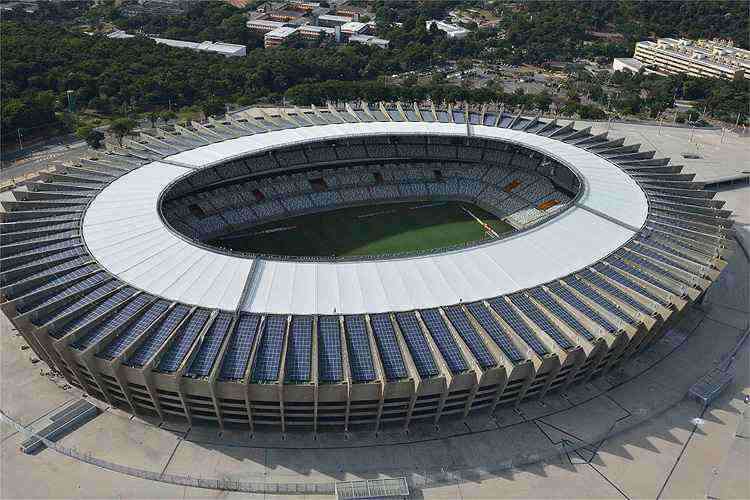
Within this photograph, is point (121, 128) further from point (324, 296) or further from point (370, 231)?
point (324, 296)

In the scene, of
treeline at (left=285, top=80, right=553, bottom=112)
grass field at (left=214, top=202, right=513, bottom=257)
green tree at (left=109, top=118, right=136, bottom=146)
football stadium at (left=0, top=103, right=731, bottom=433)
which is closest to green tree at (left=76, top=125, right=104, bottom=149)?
green tree at (left=109, top=118, right=136, bottom=146)

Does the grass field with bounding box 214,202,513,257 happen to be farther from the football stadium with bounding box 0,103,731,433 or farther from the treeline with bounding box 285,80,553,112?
the treeline with bounding box 285,80,553,112

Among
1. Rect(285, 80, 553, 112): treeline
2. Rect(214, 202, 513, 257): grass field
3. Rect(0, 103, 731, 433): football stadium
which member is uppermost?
Rect(0, 103, 731, 433): football stadium

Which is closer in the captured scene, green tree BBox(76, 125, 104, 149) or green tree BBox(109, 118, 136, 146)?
green tree BBox(76, 125, 104, 149)

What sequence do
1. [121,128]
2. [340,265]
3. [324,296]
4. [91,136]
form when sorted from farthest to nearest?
[121,128] < [91,136] < [340,265] < [324,296]

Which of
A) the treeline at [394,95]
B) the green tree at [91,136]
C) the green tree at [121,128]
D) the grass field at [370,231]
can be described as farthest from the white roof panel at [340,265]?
the treeline at [394,95]

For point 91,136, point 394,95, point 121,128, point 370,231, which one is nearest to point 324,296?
point 370,231

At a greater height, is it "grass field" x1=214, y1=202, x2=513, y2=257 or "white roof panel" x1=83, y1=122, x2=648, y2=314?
"white roof panel" x1=83, y1=122, x2=648, y2=314
